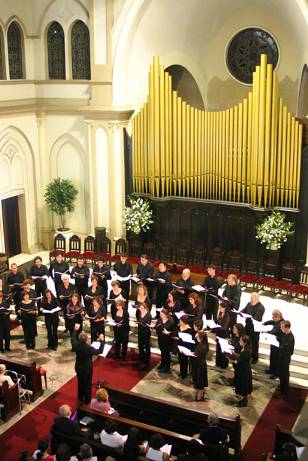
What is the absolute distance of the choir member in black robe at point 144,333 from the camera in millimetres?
13586

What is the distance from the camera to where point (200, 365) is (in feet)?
40.5

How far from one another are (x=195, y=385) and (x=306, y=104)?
1179 centimetres

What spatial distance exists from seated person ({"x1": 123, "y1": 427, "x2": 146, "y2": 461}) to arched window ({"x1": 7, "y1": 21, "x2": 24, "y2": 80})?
1530cm

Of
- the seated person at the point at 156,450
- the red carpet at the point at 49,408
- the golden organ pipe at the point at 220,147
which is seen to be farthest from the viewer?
the golden organ pipe at the point at 220,147

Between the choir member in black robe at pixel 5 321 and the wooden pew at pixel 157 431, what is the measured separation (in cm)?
463

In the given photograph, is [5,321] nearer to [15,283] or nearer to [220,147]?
[15,283]

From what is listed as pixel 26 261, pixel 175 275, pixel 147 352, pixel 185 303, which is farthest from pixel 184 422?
pixel 26 261

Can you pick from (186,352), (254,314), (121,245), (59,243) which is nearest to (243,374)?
(186,352)

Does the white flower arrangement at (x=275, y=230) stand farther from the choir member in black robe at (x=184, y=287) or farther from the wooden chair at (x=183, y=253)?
the choir member in black robe at (x=184, y=287)

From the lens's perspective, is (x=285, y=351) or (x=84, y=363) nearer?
(x=84, y=363)

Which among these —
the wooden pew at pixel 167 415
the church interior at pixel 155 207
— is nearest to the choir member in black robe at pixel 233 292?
the church interior at pixel 155 207

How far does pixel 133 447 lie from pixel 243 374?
367 cm

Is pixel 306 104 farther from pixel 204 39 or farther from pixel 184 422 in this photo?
pixel 184 422

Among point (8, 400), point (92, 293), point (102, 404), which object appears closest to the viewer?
point (102, 404)
